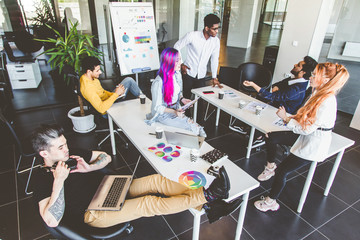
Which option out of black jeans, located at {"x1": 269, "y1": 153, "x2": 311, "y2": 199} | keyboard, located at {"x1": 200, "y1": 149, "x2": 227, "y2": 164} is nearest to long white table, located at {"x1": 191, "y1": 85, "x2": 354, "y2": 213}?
black jeans, located at {"x1": 269, "y1": 153, "x2": 311, "y2": 199}

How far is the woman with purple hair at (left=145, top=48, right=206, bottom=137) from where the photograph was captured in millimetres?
2512

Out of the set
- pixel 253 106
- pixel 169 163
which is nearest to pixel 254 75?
pixel 253 106

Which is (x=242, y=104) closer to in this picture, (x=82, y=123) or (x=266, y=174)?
(x=266, y=174)

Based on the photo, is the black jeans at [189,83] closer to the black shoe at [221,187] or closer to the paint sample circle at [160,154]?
the paint sample circle at [160,154]

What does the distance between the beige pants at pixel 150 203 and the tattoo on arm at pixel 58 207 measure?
21 centimetres

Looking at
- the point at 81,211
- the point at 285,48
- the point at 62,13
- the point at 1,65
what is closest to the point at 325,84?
the point at 81,211

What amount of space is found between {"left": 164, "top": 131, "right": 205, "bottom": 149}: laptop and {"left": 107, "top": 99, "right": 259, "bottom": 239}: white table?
0.18 ft

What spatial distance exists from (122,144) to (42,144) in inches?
79.3

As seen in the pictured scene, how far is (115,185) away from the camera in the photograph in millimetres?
1955

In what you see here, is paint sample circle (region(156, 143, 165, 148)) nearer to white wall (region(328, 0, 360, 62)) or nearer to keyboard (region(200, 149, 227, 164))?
keyboard (region(200, 149, 227, 164))

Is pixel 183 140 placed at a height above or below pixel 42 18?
below

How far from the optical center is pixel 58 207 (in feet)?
5.16

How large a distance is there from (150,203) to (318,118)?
1.61 meters

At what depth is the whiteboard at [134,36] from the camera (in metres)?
4.09
